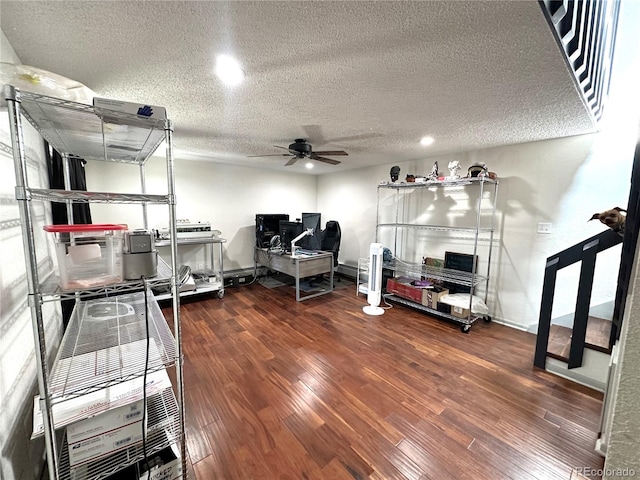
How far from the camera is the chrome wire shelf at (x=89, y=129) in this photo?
0.89 m

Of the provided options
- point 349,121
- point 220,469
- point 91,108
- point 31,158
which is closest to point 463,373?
point 220,469

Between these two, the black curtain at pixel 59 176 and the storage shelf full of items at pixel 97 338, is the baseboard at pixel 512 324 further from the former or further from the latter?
the black curtain at pixel 59 176

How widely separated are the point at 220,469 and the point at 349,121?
2.59m

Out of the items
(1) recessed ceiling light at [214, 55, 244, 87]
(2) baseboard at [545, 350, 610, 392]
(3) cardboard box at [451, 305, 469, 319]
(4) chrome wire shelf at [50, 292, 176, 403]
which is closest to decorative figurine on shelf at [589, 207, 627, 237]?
(2) baseboard at [545, 350, 610, 392]

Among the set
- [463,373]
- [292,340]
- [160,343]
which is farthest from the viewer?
[292,340]

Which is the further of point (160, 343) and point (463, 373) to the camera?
point (463, 373)

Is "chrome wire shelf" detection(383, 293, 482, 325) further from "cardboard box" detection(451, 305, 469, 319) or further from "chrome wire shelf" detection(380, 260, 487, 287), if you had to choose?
"chrome wire shelf" detection(380, 260, 487, 287)

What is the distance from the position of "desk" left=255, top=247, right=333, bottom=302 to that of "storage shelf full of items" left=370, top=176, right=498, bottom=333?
3.25ft

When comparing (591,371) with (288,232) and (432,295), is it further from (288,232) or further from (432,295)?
(288,232)

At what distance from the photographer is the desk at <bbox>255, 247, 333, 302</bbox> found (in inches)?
149

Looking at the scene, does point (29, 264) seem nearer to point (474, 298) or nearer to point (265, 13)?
point (265, 13)

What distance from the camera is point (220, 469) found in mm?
1332

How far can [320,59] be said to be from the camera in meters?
1.34

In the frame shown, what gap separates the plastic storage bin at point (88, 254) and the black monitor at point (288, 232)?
3.06 metres
